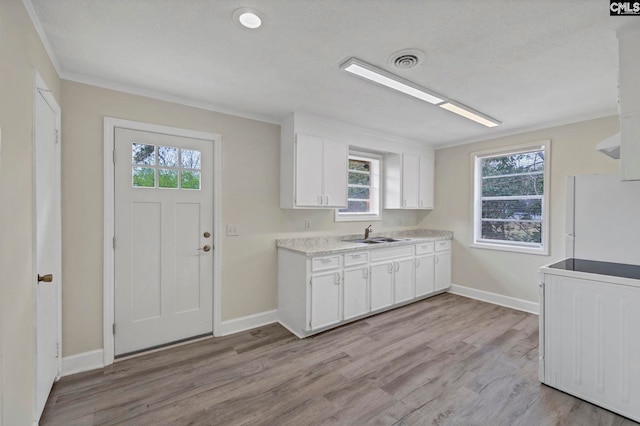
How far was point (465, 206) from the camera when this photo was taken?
4539 millimetres

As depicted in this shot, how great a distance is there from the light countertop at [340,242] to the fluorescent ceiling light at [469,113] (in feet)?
5.76

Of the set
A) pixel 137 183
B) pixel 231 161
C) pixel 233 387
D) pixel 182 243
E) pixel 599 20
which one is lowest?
pixel 233 387

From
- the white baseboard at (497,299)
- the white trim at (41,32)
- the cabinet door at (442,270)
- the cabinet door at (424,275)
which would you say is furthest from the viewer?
the cabinet door at (442,270)

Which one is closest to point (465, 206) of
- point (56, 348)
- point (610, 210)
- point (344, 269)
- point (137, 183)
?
point (610, 210)

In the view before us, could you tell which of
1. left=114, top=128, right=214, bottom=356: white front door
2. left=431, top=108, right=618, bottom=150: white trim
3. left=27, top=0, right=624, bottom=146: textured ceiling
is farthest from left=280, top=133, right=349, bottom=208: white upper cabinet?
left=431, top=108, right=618, bottom=150: white trim

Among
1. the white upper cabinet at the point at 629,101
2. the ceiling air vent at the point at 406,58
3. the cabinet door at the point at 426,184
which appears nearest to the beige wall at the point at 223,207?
the cabinet door at the point at 426,184

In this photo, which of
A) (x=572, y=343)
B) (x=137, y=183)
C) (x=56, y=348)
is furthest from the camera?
(x=137, y=183)

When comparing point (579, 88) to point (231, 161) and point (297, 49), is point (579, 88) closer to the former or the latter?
point (297, 49)

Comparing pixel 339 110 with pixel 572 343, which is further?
pixel 339 110

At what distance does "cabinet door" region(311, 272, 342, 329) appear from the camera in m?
3.11

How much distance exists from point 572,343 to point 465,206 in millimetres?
2672

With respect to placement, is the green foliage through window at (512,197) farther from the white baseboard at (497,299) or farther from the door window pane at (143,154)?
the door window pane at (143,154)

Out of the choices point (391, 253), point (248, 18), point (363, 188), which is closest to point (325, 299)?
point (391, 253)

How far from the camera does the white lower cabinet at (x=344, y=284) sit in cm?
311
